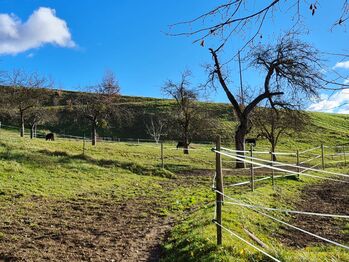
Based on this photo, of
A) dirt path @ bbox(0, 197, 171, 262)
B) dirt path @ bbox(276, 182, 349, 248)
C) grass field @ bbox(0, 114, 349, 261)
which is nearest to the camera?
grass field @ bbox(0, 114, 349, 261)

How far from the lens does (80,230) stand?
7605 mm

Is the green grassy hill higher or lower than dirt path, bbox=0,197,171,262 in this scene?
higher

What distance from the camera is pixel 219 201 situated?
5.70 m

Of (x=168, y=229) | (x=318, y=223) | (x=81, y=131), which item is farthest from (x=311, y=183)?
(x=81, y=131)

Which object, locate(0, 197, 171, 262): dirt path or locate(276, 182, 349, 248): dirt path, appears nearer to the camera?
locate(0, 197, 171, 262): dirt path

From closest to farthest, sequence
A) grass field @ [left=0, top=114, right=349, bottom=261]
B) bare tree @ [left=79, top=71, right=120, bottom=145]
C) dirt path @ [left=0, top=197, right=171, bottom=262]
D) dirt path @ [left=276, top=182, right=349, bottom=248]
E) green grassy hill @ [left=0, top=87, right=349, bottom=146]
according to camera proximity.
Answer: grass field @ [left=0, top=114, right=349, bottom=261]
dirt path @ [left=0, top=197, right=171, bottom=262]
dirt path @ [left=276, top=182, right=349, bottom=248]
bare tree @ [left=79, top=71, right=120, bottom=145]
green grassy hill @ [left=0, top=87, right=349, bottom=146]

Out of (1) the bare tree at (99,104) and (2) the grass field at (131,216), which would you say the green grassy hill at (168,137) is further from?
(2) the grass field at (131,216)

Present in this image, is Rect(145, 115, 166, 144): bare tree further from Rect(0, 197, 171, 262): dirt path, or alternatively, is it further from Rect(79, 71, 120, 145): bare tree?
Rect(0, 197, 171, 262): dirt path

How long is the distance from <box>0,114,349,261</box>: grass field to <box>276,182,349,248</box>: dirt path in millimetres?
27

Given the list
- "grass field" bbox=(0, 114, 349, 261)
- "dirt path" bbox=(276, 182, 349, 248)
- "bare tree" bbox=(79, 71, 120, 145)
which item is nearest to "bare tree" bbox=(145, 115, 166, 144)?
"bare tree" bbox=(79, 71, 120, 145)

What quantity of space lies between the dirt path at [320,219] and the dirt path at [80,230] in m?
2.63

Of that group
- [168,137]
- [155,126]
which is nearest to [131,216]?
[168,137]

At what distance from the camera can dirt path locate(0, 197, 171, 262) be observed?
616 centimetres

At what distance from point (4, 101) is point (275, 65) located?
90.7 ft
